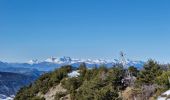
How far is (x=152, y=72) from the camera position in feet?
179

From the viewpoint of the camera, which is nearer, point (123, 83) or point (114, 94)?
point (114, 94)

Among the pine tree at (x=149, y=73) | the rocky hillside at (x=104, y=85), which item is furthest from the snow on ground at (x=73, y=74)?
the pine tree at (x=149, y=73)

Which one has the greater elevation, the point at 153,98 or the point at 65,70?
the point at 65,70

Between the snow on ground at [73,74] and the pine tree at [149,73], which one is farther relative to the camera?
the snow on ground at [73,74]

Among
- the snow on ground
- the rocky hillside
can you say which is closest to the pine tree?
the rocky hillside

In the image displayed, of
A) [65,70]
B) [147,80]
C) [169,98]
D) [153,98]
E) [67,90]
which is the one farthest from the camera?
[65,70]

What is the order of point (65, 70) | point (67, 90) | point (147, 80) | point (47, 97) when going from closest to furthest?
point (147, 80) → point (67, 90) → point (47, 97) → point (65, 70)

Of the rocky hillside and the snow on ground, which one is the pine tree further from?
the snow on ground

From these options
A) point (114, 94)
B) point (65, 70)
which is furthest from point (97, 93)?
point (65, 70)

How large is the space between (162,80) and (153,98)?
3.65 meters

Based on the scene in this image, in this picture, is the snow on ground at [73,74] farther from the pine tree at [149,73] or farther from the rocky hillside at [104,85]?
the pine tree at [149,73]

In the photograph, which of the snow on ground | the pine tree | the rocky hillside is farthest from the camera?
the snow on ground

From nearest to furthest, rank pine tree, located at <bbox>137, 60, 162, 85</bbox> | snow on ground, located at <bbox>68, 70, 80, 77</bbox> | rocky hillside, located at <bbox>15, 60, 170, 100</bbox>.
→ rocky hillside, located at <bbox>15, 60, 170, 100</bbox>
pine tree, located at <bbox>137, 60, 162, 85</bbox>
snow on ground, located at <bbox>68, 70, 80, 77</bbox>

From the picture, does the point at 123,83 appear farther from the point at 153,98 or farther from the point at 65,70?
the point at 65,70
